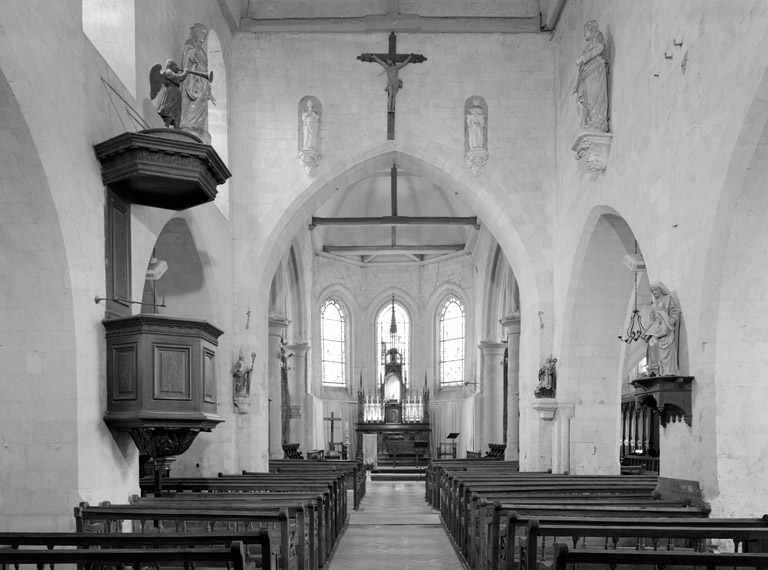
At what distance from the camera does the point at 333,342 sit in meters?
31.3

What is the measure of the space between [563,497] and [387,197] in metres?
18.8

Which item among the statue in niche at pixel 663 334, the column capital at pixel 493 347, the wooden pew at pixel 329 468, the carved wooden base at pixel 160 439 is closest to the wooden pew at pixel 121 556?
the carved wooden base at pixel 160 439

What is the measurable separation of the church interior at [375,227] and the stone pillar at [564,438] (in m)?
0.04

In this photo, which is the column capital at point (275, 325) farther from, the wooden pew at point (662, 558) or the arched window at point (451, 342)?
the wooden pew at point (662, 558)

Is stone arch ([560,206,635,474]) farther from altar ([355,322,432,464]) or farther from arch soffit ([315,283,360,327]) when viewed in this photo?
arch soffit ([315,283,360,327])

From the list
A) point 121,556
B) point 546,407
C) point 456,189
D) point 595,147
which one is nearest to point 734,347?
point 595,147

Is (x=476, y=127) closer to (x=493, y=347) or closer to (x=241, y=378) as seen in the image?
(x=241, y=378)

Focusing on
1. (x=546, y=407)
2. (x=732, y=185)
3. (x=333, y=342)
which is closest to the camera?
(x=732, y=185)

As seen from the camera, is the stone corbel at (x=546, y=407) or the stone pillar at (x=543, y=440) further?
the stone pillar at (x=543, y=440)

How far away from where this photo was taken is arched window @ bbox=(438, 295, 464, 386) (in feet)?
100

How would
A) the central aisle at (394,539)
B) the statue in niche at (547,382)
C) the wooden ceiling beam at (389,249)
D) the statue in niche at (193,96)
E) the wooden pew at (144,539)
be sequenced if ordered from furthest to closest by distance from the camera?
the wooden ceiling beam at (389,249)
the statue in niche at (547,382)
the statue in niche at (193,96)
the central aisle at (394,539)
the wooden pew at (144,539)

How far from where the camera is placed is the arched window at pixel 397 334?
31.4 metres

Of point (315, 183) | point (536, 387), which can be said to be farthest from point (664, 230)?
point (315, 183)

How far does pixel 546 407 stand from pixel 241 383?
5.36 m
